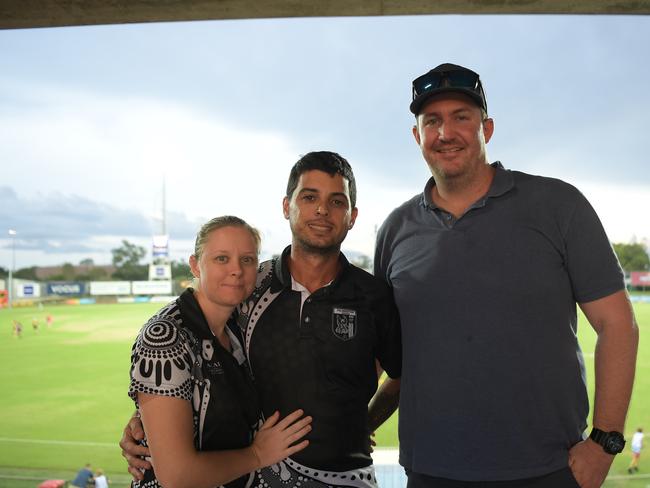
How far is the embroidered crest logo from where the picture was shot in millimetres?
1706

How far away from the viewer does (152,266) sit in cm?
4978

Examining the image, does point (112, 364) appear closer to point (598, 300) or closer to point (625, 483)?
point (625, 483)

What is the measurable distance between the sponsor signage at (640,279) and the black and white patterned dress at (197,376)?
150 feet

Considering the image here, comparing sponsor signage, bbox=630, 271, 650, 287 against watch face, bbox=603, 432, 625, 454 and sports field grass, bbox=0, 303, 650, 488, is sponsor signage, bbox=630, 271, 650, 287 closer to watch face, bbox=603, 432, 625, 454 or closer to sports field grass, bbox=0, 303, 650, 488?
sports field grass, bbox=0, 303, 650, 488

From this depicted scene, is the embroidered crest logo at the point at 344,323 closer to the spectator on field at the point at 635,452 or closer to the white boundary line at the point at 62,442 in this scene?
the spectator on field at the point at 635,452

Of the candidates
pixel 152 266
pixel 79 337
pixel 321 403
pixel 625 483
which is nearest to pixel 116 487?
pixel 625 483

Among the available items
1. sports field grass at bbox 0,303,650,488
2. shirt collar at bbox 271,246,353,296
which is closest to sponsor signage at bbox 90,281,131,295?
sports field grass at bbox 0,303,650,488

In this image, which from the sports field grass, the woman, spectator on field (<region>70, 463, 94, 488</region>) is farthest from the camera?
the sports field grass

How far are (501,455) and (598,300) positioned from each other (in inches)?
22.1

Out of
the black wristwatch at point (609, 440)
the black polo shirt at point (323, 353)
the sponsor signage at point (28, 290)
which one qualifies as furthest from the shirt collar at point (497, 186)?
the sponsor signage at point (28, 290)

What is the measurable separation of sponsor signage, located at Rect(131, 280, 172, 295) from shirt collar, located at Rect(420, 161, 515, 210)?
46.6 metres

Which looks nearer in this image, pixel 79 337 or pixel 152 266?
pixel 79 337

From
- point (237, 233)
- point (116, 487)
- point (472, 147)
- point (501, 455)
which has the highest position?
point (472, 147)

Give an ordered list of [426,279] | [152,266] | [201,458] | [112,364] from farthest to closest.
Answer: [152,266], [112,364], [426,279], [201,458]
